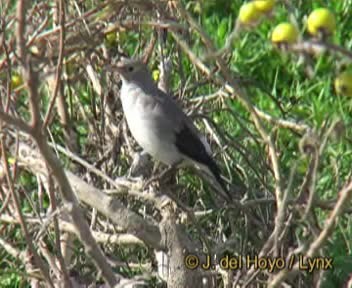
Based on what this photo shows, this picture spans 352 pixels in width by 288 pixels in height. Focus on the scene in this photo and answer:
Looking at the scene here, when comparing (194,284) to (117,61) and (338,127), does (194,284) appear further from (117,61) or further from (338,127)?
(338,127)

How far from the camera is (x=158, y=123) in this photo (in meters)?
5.02

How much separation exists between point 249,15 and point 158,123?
257 cm

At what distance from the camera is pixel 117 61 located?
461 cm

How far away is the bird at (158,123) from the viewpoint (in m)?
4.62

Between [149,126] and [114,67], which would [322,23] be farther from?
[149,126]

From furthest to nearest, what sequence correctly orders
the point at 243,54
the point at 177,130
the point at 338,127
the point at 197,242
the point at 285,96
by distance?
the point at 243,54 → the point at 285,96 → the point at 177,130 → the point at 197,242 → the point at 338,127

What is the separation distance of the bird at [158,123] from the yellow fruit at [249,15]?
6.42 ft

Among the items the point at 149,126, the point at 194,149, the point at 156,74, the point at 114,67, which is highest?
the point at 156,74

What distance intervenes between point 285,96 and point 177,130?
124 centimetres

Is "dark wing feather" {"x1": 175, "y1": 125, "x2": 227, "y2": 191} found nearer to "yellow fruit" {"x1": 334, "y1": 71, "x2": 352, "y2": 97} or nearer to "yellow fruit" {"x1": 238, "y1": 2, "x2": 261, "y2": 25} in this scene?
"yellow fruit" {"x1": 238, "y1": 2, "x2": 261, "y2": 25}

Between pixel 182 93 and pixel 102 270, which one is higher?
pixel 182 93

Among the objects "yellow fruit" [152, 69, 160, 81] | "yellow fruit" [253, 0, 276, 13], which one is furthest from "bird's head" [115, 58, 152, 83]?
"yellow fruit" [253, 0, 276, 13]

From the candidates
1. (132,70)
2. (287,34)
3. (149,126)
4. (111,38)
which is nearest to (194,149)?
(149,126)

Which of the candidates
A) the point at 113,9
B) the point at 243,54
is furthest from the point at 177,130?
the point at 243,54
